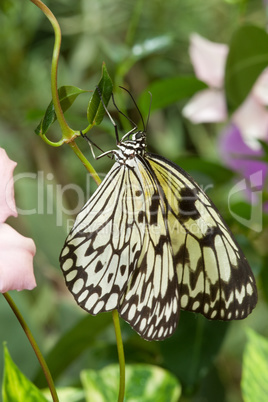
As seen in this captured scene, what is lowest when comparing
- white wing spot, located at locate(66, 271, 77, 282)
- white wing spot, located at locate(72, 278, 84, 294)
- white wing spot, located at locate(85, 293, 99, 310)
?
white wing spot, located at locate(85, 293, 99, 310)

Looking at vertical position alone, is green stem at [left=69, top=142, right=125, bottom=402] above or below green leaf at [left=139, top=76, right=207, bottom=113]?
below

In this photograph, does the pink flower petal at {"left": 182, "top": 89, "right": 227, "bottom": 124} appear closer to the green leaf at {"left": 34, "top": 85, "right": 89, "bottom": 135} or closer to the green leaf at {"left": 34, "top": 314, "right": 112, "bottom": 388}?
the green leaf at {"left": 34, "top": 314, "right": 112, "bottom": 388}

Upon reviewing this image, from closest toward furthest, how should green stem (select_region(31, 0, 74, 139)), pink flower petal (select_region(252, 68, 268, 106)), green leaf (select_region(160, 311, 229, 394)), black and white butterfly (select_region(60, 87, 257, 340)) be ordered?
green stem (select_region(31, 0, 74, 139)) < black and white butterfly (select_region(60, 87, 257, 340)) < green leaf (select_region(160, 311, 229, 394)) < pink flower petal (select_region(252, 68, 268, 106))

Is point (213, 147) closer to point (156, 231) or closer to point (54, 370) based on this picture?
point (54, 370)

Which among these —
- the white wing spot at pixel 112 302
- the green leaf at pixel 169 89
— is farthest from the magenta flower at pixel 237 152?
the white wing spot at pixel 112 302

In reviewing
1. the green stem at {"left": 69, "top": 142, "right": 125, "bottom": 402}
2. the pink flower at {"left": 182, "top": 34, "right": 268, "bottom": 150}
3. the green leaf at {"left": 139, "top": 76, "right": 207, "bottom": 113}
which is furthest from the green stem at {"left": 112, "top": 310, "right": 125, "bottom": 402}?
the pink flower at {"left": 182, "top": 34, "right": 268, "bottom": 150}

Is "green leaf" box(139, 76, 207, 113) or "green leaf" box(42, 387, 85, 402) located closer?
"green leaf" box(42, 387, 85, 402)
